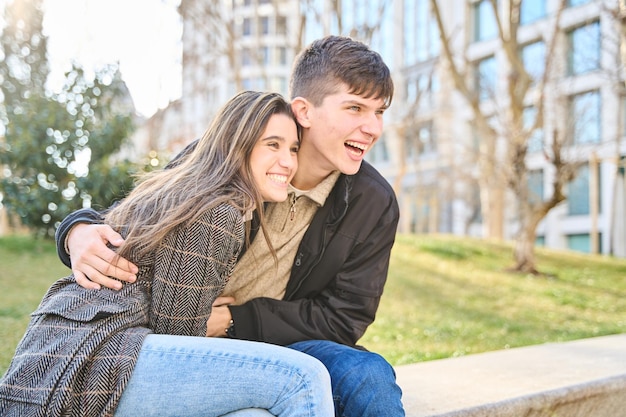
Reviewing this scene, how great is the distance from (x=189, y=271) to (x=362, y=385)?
0.70 meters

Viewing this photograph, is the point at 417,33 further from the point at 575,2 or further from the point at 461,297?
the point at 461,297

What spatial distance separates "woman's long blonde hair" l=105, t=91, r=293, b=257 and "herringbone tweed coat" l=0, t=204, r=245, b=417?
0.06 m

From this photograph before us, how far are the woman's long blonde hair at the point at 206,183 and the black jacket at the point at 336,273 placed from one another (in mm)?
278

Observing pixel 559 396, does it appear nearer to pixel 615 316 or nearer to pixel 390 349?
pixel 390 349

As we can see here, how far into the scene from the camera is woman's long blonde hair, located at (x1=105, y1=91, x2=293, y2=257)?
2230 millimetres

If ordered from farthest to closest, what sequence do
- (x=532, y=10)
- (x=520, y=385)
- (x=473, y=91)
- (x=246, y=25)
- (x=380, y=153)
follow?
1. (x=246, y=25)
2. (x=380, y=153)
3. (x=532, y=10)
4. (x=473, y=91)
5. (x=520, y=385)

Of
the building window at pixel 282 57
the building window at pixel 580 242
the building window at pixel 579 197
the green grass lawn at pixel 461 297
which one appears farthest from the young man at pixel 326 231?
the building window at pixel 282 57

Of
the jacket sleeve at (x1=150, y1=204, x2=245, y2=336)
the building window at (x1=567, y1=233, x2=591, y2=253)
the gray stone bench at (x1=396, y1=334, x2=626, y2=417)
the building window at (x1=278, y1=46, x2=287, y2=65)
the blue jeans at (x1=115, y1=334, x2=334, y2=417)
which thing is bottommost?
the building window at (x1=567, y1=233, x2=591, y2=253)

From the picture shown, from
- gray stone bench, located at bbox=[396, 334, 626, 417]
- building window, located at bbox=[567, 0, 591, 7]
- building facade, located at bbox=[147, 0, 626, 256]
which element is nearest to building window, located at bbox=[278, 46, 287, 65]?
building facade, located at bbox=[147, 0, 626, 256]

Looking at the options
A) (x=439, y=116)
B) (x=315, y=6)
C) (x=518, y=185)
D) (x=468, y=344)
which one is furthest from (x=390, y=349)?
(x=439, y=116)

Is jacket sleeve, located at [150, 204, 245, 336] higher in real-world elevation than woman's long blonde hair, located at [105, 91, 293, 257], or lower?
lower

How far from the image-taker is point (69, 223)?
2.58 m

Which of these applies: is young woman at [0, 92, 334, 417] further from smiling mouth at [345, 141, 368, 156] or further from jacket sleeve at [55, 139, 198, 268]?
smiling mouth at [345, 141, 368, 156]

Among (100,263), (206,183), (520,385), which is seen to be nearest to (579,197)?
(520,385)
